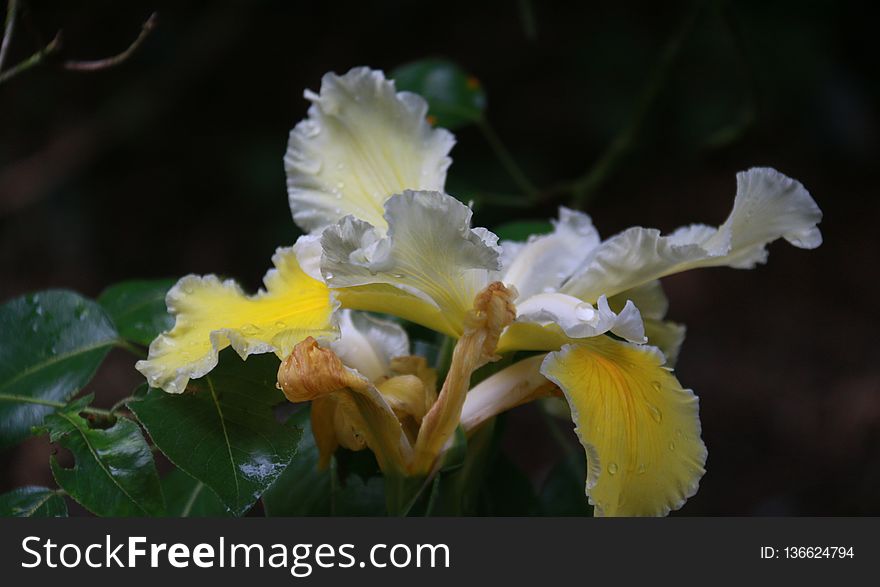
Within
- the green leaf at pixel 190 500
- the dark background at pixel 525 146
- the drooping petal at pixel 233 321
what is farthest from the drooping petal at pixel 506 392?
the dark background at pixel 525 146

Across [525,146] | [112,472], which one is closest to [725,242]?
[112,472]

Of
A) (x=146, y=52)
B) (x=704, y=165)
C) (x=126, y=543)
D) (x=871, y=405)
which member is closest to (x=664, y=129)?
(x=704, y=165)

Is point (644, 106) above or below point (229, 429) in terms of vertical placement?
above

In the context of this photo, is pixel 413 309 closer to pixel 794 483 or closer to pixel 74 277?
pixel 794 483

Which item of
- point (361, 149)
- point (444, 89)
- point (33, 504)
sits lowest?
point (33, 504)

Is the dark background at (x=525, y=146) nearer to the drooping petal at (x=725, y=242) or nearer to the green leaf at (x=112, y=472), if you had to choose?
the drooping petal at (x=725, y=242)

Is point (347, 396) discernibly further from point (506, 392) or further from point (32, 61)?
point (32, 61)

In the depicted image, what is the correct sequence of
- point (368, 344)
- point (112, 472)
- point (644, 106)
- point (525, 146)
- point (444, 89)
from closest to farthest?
point (112, 472) < point (368, 344) < point (444, 89) < point (644, 106) < point (525, 146)
